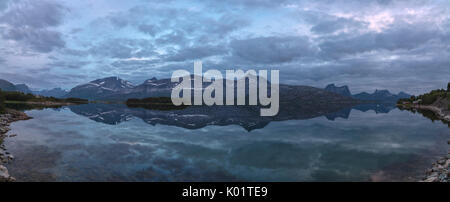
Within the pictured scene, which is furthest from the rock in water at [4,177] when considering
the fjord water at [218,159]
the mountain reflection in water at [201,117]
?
the mountain reflection in water at [201,117]

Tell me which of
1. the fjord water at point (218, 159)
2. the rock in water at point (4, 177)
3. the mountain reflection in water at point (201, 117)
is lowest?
the fjord water at point (218, 159)

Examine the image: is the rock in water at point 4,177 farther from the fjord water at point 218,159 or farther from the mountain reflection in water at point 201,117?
the mountain reflection in water at point 201,117

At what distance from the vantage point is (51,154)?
2717 cm

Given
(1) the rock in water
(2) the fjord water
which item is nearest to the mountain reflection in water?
(2) the fjord water

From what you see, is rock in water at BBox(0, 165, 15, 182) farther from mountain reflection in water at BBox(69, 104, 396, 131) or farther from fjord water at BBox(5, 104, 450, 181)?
mountain reflection in water at BBox(69, 104, 396, 131)

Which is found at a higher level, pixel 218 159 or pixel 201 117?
pixel 201 117

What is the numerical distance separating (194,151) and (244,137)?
1264cm

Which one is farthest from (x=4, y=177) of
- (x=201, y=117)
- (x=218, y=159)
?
(x=201, y=117)

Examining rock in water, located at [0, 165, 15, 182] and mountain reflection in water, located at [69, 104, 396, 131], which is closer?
rock in water, located at [0, 165, 15, 182]

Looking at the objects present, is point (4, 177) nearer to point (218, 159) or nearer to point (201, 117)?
point (218, 159)

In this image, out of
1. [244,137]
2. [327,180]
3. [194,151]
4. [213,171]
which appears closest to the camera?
[327,180]

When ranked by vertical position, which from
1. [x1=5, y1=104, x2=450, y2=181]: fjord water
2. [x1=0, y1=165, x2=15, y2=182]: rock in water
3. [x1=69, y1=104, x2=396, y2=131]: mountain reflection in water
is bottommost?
[x1=5, y1=104, x2=450, y2=181]: fjord water

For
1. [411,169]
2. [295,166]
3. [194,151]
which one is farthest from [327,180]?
[194,151]
